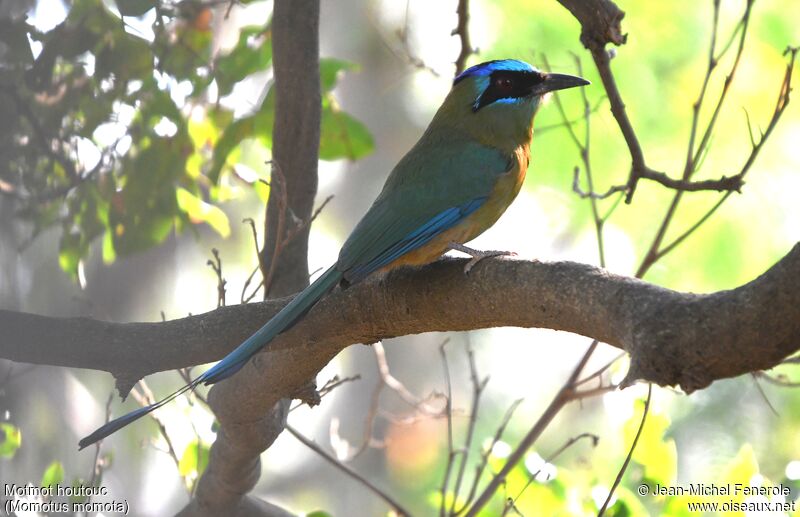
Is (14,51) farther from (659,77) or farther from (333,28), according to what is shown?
(333,28)

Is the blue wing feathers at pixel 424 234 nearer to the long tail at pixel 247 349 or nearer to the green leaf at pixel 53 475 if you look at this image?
the long tail at pixel 247 349

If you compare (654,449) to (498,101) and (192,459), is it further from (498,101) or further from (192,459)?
(192,459)

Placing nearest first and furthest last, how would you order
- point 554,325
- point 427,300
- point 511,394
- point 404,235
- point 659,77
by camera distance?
point 554,325, point 427,300, point 404,235, point 659,77, point 511,394

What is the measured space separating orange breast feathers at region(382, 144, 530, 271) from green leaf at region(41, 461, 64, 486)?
1108 mm

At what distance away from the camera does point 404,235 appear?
7.87 feet

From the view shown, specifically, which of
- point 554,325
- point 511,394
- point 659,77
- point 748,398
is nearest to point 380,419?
point 511,394

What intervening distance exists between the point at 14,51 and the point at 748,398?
5537 mm

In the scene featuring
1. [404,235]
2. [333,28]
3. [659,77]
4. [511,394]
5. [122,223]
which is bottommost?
[404,235]

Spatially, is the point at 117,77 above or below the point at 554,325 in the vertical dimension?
above

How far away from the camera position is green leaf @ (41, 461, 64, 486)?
247cm

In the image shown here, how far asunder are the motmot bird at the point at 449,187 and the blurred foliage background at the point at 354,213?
344 mm

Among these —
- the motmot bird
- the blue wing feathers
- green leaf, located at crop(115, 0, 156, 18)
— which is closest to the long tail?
the motmot bird

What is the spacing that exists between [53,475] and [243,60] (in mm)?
1420

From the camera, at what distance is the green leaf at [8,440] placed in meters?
2.31
